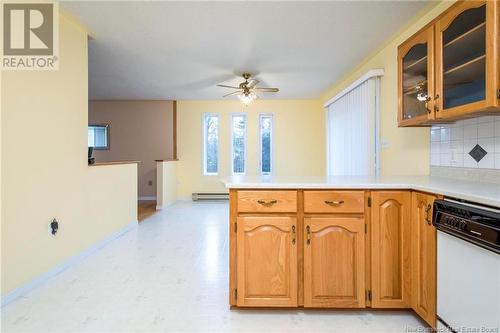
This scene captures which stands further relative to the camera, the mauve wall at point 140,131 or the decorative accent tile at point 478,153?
the mauve wall at point 140,131

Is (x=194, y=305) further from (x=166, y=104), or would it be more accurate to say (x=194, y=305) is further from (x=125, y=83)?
(x=166, y=104)

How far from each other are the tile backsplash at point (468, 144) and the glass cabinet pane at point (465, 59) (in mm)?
375

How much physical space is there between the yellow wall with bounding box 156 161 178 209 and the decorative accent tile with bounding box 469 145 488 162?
513 cm

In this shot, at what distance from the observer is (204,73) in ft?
14.7

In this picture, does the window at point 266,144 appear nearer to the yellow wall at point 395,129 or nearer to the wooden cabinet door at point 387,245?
the yellow wall at point 395,129

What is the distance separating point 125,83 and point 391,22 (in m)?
4.50

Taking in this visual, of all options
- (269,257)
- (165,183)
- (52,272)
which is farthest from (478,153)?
(165,183)

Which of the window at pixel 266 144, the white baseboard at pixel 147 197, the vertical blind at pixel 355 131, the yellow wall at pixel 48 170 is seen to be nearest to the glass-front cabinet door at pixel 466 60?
the vertical blind at pixel 355 131

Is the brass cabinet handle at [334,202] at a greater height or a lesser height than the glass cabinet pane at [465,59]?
lesser

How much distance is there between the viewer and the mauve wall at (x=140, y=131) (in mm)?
6863

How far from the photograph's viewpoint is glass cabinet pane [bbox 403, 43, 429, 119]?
6.79ft

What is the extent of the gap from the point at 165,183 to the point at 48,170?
11.5 feet

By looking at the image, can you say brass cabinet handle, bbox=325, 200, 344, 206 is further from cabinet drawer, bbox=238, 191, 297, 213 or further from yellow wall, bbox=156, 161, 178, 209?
yellow wall, bbox=156, 161, 178, 209

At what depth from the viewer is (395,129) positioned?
10.3 feet
